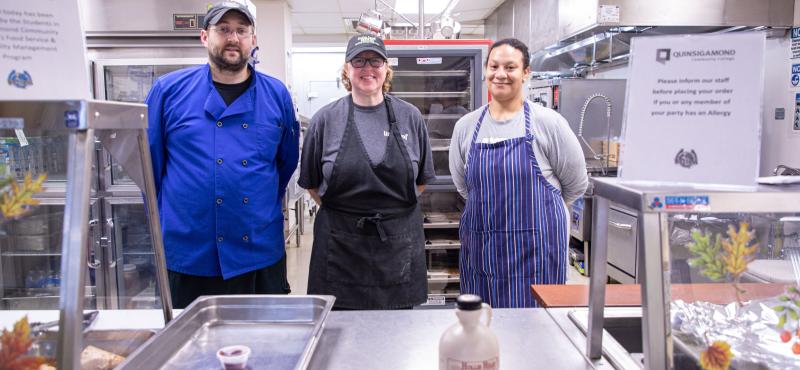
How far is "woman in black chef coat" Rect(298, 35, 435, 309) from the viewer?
2113mm

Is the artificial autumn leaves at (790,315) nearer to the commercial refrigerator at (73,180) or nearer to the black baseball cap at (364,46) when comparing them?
the commercial refrigerator at (73,180)

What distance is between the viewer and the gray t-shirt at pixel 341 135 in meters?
2.14

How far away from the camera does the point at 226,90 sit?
6.44 feet

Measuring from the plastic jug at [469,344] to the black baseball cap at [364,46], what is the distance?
1398mm

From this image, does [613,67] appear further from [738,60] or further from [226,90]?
[738,60]

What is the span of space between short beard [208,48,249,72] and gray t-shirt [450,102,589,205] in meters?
1.05

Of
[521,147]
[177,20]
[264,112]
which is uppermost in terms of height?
[177,20]

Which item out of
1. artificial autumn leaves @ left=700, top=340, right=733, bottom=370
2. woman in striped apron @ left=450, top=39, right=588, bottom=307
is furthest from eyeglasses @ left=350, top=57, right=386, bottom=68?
artificial autumn leaves @ left=700, top=340, right=733, bottom=370

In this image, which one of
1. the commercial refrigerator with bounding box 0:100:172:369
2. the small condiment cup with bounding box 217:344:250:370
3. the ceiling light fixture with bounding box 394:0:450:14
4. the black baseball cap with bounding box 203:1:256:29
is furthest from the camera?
the ceiling light fixture with bounding box 394:0:450:14

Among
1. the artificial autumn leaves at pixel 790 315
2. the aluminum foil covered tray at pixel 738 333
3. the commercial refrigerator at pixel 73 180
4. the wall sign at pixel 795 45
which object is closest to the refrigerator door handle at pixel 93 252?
the commercial refrigerator at pixel 73 180

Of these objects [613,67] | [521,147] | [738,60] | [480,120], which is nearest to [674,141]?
[738,60]

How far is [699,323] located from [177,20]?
10.4 ft

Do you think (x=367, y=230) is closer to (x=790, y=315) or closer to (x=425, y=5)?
(x=790, y=315)

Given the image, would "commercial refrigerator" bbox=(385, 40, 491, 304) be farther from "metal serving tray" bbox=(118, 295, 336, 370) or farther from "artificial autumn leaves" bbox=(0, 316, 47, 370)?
"artificial autumn leaves" bbox=(0, 316, 47, 370)
